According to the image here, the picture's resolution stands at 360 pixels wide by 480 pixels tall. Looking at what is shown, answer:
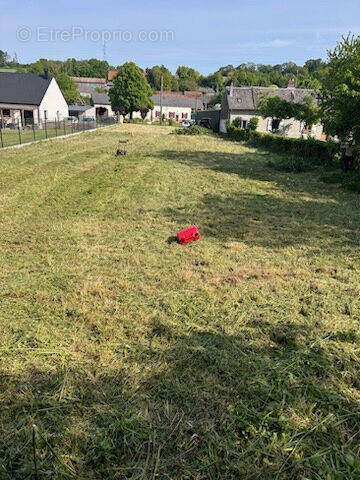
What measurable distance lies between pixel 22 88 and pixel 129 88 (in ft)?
69.6

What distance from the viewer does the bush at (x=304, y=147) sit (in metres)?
18.2

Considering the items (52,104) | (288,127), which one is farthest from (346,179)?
(52,104)

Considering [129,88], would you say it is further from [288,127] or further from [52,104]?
[288,127]

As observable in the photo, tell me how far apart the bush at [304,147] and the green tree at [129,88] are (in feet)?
122

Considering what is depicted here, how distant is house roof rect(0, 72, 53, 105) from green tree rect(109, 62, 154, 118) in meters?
18.4

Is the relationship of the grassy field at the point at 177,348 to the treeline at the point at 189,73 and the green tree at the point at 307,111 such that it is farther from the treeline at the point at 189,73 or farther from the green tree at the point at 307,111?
the treeline at the point at 189,73

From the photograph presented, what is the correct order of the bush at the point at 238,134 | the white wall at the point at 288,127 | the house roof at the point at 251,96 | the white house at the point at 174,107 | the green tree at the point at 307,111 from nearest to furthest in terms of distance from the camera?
the green tree at the point at 307,111 → the bush at the point at 238,134 → the white wall at the point at 288,127 → the house roof at the point at 251,96 → the white house at the point at 174,107

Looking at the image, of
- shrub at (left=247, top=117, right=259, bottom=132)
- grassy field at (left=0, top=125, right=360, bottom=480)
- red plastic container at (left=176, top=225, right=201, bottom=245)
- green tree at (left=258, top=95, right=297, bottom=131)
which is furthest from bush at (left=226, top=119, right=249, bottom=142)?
red plastic container at (left=176, top=225, right=201, bottom=245)

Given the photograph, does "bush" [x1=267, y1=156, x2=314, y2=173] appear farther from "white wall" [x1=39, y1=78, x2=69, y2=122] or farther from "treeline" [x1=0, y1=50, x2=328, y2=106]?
"treeline" [x1=0, y1=50, x2=328, y2=106]

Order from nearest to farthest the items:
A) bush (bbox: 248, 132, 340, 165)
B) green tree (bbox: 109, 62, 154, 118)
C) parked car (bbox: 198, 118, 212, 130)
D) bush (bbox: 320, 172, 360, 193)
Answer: bush (bbox: 320, 172, 360, 193) → bush (bbox: 248, 132, 340, 165) → parked car (bbox: 198, 118, 212, 130) → green tree (bbox: 109, 62, 154, 118)

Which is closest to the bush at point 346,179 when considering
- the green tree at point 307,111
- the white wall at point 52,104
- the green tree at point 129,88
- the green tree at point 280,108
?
the green tree at point 307,111

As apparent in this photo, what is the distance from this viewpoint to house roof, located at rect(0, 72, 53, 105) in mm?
41094

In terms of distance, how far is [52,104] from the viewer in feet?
147

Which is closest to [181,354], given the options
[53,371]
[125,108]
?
[53,371]
